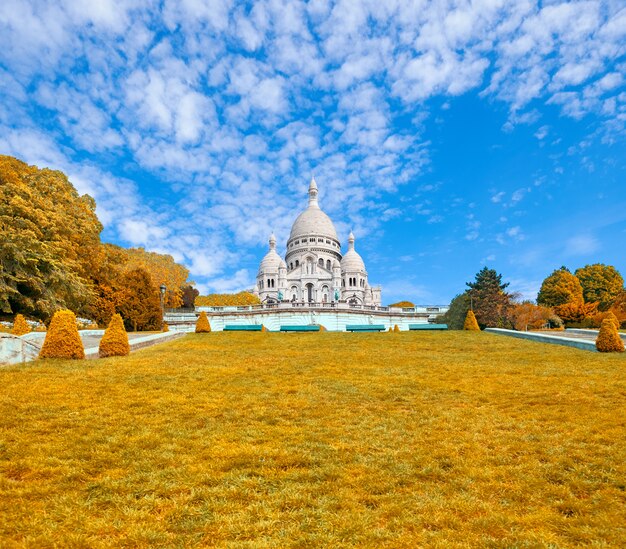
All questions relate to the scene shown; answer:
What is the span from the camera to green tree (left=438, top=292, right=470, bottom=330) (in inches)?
1825

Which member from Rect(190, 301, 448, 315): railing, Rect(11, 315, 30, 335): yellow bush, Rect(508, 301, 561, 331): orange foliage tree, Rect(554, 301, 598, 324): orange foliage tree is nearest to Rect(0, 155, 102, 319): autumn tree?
Rect(11, 315, 30, 335): yellow bush

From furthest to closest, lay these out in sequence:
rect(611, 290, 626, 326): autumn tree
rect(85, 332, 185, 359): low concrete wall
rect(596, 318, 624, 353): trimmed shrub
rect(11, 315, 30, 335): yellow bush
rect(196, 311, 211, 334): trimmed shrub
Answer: rect(611, 290, 626, 326): autumn tree < rect(196, 311, 211, 334): trimmed shrub < rect(11, 315, 30, 335): yellow bush < rect(596, 318, 624, 353): trimmed shrub < rect(85, 332, 185, 359): low concrete wall

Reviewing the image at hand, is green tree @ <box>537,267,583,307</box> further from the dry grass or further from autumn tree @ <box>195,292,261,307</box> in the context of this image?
the dry grass

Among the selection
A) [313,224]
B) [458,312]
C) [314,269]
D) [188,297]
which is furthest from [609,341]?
[313,224]

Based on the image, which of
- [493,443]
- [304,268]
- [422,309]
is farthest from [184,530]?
[304,268]

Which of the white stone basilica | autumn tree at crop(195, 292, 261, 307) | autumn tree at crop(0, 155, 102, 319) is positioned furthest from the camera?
autumn tree at crop(195, 292, 261, 307)

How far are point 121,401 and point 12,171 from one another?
28145 mm

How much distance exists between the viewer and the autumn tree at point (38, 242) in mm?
23969

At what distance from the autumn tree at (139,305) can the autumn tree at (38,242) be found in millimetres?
3778

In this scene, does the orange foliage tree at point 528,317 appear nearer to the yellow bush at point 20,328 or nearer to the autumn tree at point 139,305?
the autumn tree at point 139,305

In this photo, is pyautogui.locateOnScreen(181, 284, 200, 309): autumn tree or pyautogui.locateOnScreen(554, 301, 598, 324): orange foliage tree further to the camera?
pyautogui.locateOnScreen(181, 284, 200, 309): autumn tree

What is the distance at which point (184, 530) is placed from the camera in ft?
13.4

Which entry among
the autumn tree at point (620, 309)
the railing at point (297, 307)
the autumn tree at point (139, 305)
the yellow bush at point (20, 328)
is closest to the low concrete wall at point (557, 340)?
the autumn tree at point (620, 309)

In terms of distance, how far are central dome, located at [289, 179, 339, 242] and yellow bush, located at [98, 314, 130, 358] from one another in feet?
233
